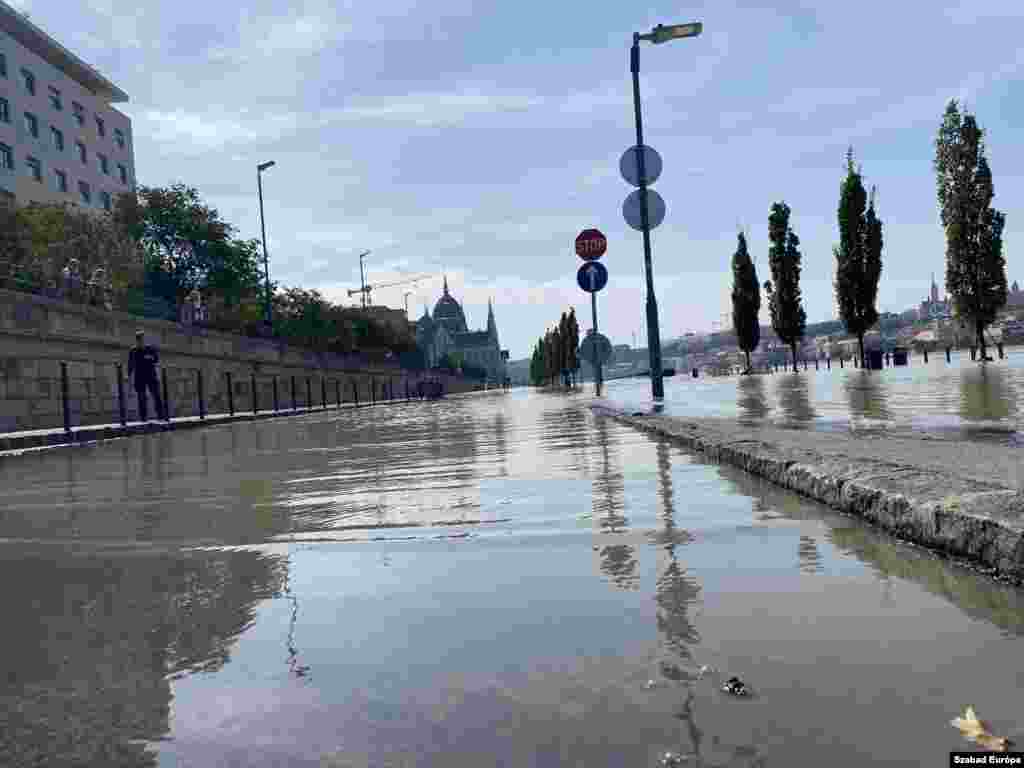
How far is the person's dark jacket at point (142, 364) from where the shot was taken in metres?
20.7

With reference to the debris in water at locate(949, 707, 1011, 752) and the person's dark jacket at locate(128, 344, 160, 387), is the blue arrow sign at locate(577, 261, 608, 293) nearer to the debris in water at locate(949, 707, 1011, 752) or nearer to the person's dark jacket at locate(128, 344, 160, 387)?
the person's dark jacket at locate(128, 344, 160, 387)

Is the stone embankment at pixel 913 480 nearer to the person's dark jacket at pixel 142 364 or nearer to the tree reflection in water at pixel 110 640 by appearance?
the tree reflection in water at pixel 110 640

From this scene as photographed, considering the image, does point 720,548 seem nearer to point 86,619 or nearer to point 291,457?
point 86,619

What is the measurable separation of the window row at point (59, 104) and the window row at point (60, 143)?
60.1 inches

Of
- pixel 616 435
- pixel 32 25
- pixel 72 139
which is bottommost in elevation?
pixel 616 435

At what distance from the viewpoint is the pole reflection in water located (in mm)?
3043

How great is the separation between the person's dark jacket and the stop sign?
1022 centimetres


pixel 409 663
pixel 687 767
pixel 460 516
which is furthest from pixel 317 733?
pixel 460 516

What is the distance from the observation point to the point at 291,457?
10.0 metres

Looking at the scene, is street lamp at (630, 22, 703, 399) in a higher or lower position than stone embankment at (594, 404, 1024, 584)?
higher

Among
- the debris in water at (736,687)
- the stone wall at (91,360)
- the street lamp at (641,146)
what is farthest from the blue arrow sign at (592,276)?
the debris in water at (736,687)

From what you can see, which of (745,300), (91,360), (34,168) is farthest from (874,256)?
(34,168)

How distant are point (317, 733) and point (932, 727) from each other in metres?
1.09

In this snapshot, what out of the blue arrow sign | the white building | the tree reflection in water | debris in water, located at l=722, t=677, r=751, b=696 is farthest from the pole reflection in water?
the white building
